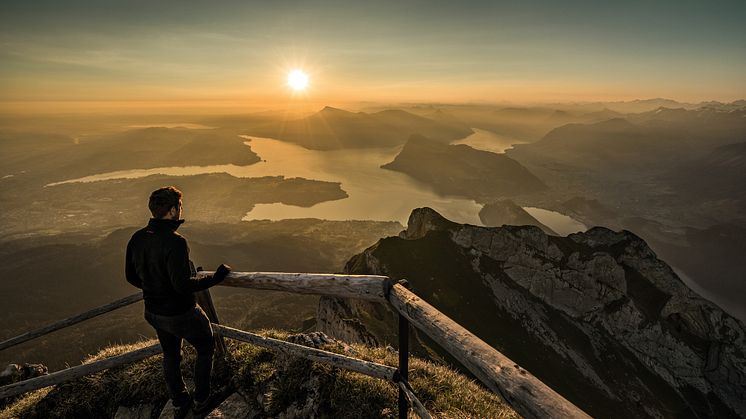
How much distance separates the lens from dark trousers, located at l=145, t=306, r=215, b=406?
5.09 metres

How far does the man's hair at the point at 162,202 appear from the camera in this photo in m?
4.75

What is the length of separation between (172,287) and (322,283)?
2249 mm

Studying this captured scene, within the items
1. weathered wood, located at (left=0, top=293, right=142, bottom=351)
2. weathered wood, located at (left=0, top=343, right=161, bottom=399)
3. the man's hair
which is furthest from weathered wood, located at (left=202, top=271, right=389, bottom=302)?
weathered wood, located at (left=0, top=343, right=161, bottom=399)

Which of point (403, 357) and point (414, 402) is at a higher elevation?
point (403, 357)

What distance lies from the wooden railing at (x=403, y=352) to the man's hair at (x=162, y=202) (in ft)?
4.76

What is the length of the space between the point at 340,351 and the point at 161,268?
4.13m

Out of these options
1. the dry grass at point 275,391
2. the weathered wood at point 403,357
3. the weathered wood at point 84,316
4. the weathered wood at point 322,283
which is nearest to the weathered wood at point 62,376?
the dry grass at point 275,391

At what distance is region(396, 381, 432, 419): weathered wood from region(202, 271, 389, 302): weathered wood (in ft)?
3.79

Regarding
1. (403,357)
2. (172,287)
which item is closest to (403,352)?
(403,357)

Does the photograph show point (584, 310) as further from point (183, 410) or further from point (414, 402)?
point (183, 410)

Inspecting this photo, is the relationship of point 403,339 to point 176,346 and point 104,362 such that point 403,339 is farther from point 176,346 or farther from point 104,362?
point 104,362

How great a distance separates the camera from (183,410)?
5.44 m

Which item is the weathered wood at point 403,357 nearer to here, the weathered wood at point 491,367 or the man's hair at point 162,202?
the weathered wood at point 491,367

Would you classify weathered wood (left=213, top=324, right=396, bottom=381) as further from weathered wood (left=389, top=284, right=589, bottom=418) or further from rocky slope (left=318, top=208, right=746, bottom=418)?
rocky slope (left=318, top=208, right=746, bottom=418)
